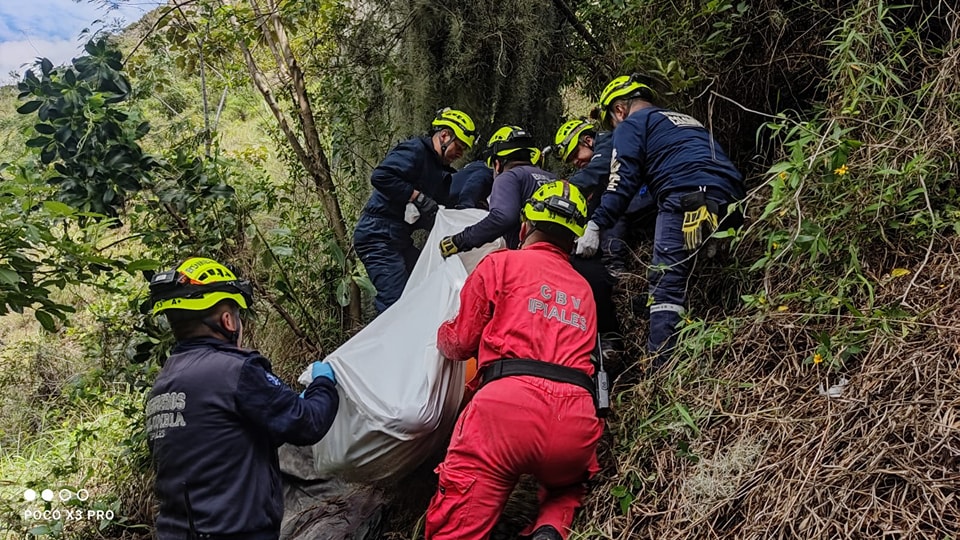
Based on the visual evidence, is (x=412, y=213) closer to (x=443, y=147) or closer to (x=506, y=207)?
(x=443, y=147)

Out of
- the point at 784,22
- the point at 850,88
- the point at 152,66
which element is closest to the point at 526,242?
the point at 850,88

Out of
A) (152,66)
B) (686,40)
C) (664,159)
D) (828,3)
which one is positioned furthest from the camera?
(152,66)

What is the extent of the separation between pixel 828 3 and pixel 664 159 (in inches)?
57.5

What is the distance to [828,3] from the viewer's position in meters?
3.81

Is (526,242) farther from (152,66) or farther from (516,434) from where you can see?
(152,66)

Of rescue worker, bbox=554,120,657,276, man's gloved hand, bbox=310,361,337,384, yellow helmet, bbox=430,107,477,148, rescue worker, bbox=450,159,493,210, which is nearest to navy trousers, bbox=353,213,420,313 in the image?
rescue worker, bbox=450,159,493,210

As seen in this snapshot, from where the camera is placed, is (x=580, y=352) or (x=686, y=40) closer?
(x=580, y=352)

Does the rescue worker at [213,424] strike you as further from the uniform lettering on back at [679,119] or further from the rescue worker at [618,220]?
the uniform lettering on back at [679,119]

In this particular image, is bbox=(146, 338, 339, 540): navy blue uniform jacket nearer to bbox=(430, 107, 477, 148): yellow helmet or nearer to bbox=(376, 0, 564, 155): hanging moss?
bbox=(430, 107, 477, 148): yellow helmet

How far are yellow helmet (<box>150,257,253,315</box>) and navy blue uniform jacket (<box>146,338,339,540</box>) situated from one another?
7.2 inches

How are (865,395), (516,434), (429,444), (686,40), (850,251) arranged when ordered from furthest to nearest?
(686,40)
(429,444)
(850,251)
(516,434)
(865,395)

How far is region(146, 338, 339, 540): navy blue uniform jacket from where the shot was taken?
2.45 meters

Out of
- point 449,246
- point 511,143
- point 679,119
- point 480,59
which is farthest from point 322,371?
point 480,59

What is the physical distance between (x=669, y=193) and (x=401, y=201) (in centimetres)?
179
